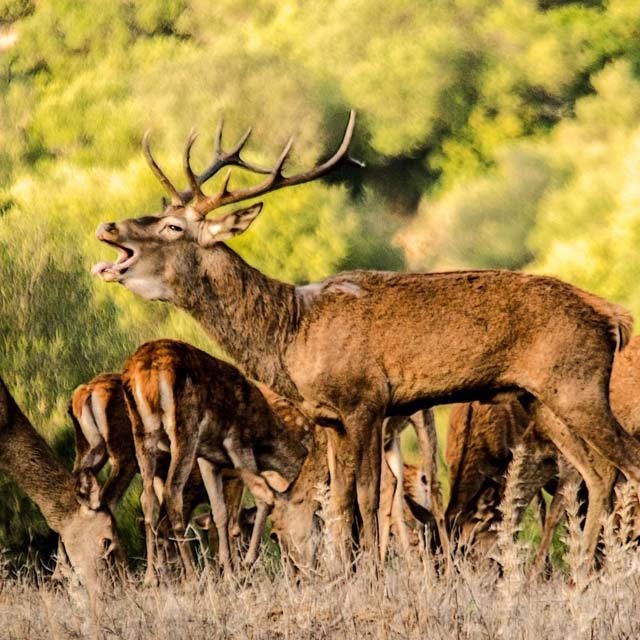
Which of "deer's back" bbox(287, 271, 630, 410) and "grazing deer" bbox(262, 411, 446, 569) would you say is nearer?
"deer's back" bbox(287, 271, 630, 410)

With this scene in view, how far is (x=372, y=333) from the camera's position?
894cm

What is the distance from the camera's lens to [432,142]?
85.2ft

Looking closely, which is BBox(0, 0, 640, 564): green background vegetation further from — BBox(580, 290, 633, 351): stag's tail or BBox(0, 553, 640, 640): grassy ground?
BBox(0, 553, 640, 640): grassy ground

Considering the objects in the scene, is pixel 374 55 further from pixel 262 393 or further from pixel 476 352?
pixel 476 352

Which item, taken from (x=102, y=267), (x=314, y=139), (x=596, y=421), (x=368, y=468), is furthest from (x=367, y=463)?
(x=314, y=139)

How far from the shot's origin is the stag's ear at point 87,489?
10352mm

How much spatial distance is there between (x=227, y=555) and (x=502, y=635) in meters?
3.81

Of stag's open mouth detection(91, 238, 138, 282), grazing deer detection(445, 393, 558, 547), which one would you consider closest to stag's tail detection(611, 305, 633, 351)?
grazing deer detection(445, 393, 558, 547)

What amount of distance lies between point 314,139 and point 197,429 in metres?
12.2

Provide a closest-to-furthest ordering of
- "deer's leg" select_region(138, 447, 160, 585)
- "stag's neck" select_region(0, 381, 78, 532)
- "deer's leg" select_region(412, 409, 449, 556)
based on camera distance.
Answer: "deer's leg" select_region(138, 447, 160, 585) → "stag's neck" select_region(0, 381, 78, 532) → "deer's leg" select_region(412, 409, 449, 556)

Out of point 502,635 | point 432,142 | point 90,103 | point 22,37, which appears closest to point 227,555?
point 502,635

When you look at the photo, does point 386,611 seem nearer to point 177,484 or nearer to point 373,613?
point 373,613

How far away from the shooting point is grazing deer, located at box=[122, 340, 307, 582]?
10.5 m

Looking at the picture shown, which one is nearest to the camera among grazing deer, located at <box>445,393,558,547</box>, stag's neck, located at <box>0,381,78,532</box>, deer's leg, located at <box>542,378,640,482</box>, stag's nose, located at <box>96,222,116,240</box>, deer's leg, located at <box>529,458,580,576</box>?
stag's nose, located at <box>96,222,116,240</box>
